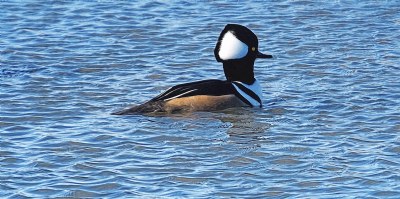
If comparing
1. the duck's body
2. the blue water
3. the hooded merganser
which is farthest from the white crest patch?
the blue water

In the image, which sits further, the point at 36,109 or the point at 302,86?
the point at 302,86

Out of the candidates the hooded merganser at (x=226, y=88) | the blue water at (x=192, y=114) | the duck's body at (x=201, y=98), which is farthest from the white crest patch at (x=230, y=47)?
the blue water at (x=192, y=114)

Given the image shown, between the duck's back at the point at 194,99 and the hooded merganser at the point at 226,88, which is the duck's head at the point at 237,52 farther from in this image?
the duck's back at the point at 194,99

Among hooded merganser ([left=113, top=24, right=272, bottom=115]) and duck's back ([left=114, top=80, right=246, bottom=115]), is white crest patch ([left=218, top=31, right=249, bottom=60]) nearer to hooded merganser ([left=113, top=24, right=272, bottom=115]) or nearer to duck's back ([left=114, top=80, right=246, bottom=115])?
hooded merganser ([left=113, top=24, right=272, bottom=115])

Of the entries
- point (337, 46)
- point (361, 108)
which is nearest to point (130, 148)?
point (361, 108)

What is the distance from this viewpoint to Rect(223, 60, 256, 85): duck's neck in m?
12.4

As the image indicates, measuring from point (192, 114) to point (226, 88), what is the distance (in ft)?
1.76

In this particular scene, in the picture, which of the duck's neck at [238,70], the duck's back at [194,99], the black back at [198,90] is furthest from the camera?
the duck's neck at [238,70]

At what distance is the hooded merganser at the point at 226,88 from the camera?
11.7m

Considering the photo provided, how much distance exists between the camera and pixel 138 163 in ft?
31.6

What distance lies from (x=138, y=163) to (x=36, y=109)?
7.40ft

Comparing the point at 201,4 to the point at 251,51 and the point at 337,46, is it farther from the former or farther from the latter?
the point at 251,51

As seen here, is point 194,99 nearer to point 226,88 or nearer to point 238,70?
point 226,88

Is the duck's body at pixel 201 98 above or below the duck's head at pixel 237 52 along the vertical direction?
below
